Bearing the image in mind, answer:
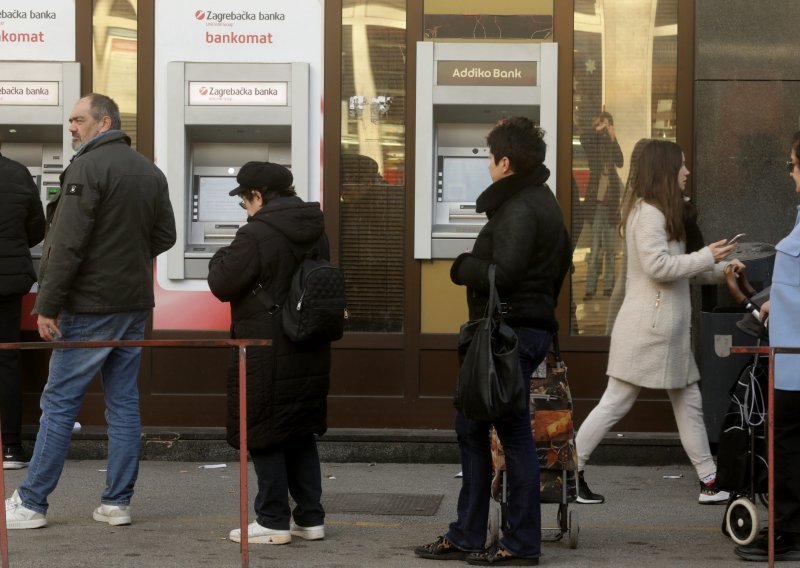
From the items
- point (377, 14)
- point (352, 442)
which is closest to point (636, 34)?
point (377, 14)

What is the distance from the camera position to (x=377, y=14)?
26.8 ft

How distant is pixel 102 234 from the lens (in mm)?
6020

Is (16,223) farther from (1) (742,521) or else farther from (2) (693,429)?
(1) (742,521)

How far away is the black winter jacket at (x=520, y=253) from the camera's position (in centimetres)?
518

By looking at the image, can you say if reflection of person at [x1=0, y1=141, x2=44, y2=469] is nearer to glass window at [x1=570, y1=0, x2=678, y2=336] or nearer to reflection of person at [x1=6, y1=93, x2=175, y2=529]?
reflection of person at [x1=6, y1=93, x2=175, y2=529]

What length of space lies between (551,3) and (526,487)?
382 cm

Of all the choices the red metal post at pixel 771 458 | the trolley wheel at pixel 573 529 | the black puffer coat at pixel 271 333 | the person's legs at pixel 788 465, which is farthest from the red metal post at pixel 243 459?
the person's legs at pixel 788 465

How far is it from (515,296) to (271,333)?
104 centimetres

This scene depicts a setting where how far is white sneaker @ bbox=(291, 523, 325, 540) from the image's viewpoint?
19.1ft

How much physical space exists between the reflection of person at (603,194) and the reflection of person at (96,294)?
299 cm

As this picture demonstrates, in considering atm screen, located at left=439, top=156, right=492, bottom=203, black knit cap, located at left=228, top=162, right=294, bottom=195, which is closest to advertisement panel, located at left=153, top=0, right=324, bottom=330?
atm screen, located at left=439, top=156, right=492, bottom=203

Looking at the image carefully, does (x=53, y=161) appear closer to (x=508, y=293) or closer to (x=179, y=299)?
(x=179, y=299)

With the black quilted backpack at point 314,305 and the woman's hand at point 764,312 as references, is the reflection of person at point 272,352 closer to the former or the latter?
the black quilted backpack at point 314,305

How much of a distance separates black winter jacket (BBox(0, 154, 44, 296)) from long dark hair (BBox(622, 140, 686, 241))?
346 centimetres
